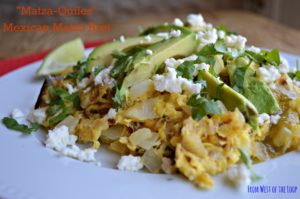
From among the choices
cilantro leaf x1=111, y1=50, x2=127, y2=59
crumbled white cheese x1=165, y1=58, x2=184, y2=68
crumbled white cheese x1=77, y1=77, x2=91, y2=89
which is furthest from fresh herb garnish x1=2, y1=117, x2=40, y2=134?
crumbled white cheese x1=165, y1=58, x2=184, y2=68

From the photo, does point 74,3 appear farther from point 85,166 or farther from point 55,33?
point 85,166

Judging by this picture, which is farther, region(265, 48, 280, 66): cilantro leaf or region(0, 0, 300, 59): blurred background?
region(0, 0, 300, 59): blurred background

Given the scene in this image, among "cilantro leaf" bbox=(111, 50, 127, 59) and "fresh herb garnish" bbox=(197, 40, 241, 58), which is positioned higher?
"fresh herb garnish" bbox=(197, 40, 241, 58)

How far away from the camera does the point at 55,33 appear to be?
4.09m

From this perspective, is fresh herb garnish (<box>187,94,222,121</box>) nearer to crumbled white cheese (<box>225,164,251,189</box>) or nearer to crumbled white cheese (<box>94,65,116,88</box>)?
crumbled white cheese (<box>225,164,251,189</box>)

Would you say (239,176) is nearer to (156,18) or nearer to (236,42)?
(236,42)

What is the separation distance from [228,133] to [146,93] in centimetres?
39

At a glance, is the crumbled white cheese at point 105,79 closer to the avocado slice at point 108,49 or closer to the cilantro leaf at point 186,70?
the avocado slice at point 108,49

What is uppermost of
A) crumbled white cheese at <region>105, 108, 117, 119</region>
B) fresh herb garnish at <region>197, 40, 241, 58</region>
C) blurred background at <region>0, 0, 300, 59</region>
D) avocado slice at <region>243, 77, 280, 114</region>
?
fresh herb garnish at <region>197, 40, 241, 58</region>

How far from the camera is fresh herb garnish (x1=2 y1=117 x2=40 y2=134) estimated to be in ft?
6.15

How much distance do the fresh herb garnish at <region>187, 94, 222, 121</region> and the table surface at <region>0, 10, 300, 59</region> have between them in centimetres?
182

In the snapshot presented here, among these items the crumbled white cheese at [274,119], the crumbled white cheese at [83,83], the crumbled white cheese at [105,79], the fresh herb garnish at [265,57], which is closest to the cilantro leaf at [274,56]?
the fresh herb garnish at [265,57]

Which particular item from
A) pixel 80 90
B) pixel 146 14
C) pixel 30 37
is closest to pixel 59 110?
pixel 80 90

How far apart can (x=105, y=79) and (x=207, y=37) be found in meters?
0.52
